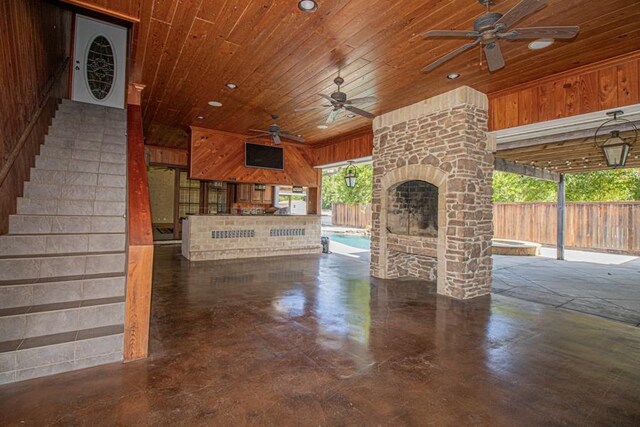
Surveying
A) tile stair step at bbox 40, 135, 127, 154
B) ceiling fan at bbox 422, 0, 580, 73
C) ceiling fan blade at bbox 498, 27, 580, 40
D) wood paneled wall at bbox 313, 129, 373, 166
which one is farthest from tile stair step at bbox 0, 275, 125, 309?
wood paneled wall at bbox 313, 129, 373, 166

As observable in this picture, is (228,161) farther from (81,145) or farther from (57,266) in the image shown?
(57,266)

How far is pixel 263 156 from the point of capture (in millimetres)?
8398

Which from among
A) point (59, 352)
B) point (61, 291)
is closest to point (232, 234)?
point (61, 291)

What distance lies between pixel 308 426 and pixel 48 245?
2.99m

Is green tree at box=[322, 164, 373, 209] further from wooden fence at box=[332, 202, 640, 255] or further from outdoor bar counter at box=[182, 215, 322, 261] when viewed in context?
outdoor bar counter at box=[182, 215, 322, 261]

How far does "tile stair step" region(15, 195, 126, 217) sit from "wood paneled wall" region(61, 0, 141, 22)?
6.71 ft

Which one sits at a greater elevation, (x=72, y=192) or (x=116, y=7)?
(x=116, y=7)

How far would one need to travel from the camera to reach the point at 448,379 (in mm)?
2506

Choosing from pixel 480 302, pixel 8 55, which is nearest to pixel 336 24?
pixel 8 55

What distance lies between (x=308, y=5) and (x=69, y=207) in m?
3.37

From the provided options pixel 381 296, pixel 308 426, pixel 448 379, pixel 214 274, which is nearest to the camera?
pixel 308 426

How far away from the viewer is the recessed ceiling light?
135 inches

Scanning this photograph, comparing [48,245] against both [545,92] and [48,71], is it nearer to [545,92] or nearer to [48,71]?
[48,71]

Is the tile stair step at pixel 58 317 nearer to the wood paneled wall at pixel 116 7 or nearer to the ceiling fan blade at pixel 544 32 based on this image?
the wood paneled wall at pixel 116 7
